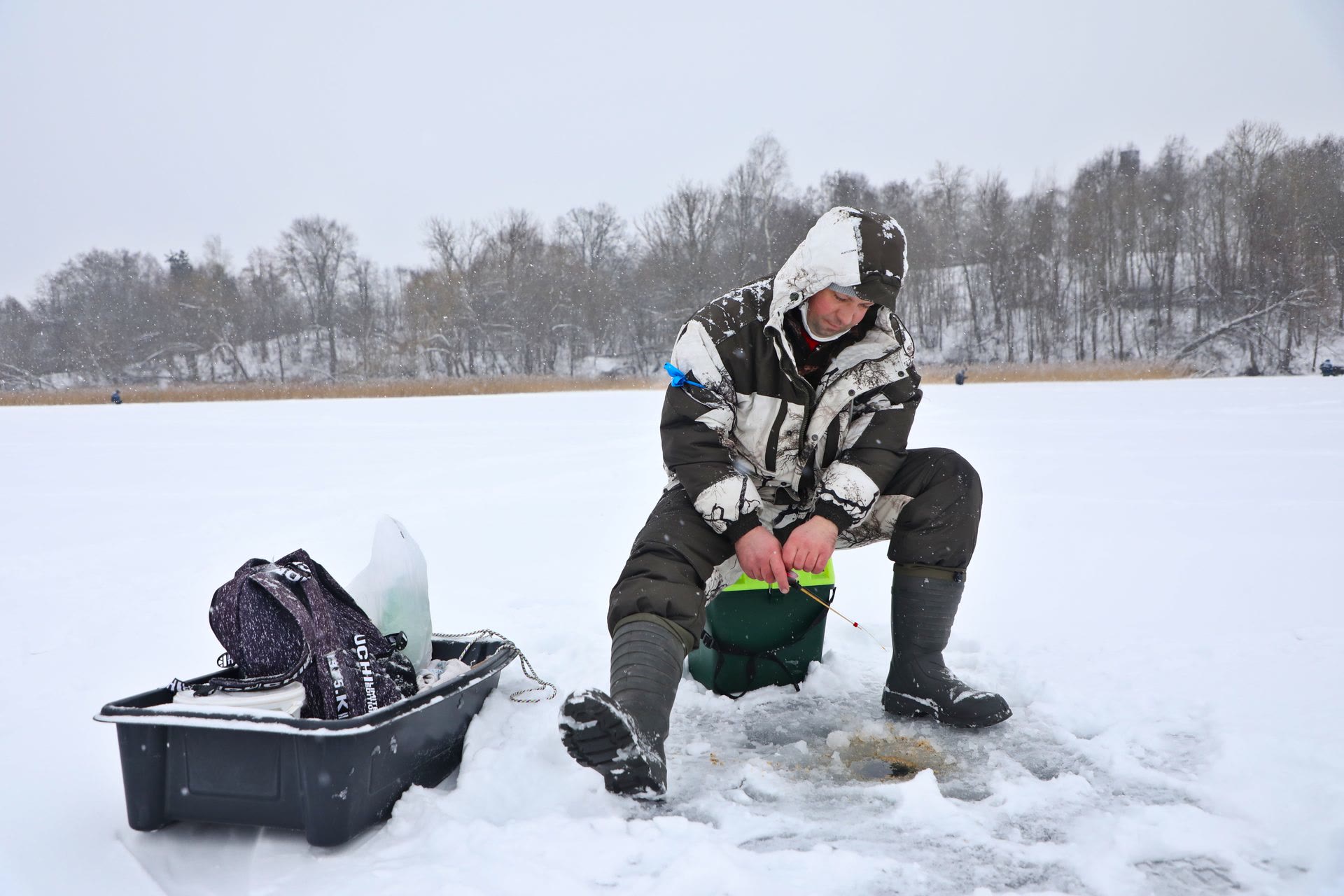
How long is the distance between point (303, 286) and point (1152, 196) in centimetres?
4783

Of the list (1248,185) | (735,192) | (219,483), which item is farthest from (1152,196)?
(219,483)

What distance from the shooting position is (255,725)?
1.32m

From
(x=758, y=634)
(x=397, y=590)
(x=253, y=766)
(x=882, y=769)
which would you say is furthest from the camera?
(x=758, y=634)

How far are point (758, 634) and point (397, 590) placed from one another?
0.94 meters

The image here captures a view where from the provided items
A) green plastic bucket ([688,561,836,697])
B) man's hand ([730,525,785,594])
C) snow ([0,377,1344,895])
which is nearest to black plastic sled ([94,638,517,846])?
snow ([0,377,1344,895])

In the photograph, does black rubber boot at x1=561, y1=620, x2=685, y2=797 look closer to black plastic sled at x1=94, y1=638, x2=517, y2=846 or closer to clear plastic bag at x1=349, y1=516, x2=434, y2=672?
black plastic sled at x1=94, y1=638, x2=517, y2=846

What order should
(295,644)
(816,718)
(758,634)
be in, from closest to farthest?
(295,644) → (816,718) → (758,634)

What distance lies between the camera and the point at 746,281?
3431 cm

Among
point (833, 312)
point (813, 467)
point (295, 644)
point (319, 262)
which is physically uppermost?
point (319, 262)

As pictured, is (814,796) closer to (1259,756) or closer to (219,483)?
(1259,756)

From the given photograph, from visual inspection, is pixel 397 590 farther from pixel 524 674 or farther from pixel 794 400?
pixel 794 400

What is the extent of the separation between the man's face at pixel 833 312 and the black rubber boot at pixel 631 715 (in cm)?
82

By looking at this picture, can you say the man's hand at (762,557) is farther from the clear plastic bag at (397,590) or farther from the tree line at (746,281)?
the tree line at (746,281)

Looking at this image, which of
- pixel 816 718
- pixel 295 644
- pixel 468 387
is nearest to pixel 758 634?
pixel 816 718
